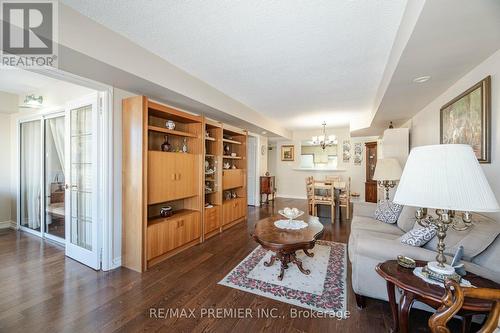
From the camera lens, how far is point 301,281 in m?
2.31

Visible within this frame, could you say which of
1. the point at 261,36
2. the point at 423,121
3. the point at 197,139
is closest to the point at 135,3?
the point at 261,36

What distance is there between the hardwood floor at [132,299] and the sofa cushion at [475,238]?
69 centimetres

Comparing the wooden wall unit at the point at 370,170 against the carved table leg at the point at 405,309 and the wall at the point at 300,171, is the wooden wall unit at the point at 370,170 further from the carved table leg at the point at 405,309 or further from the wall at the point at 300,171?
the carved table leg at the point at 405,309

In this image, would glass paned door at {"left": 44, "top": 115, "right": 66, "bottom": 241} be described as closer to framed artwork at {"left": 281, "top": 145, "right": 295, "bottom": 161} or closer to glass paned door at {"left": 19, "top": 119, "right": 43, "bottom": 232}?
glass paned door at {"left": 19, "top": 119, "right": 43, "bottom": 232}

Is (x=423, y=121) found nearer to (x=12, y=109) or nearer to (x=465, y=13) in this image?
(x=465, y=13)

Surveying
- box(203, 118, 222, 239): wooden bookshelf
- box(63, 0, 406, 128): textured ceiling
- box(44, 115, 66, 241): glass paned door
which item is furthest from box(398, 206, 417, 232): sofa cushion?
box(44, 115, 66, 241): glass paned door

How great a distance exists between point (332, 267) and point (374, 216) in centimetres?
124

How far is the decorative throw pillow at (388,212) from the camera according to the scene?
2961mm

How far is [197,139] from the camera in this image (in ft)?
11.4

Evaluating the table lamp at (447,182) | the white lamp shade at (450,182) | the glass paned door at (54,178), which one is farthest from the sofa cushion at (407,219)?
the glass paned door at (54,178)

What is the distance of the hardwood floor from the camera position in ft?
5.57

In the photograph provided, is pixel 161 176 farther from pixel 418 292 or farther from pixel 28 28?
pixel 418 292

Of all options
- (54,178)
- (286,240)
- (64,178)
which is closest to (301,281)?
(286,240)

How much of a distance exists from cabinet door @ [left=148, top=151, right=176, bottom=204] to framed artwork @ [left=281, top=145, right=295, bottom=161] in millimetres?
Result: 5731
